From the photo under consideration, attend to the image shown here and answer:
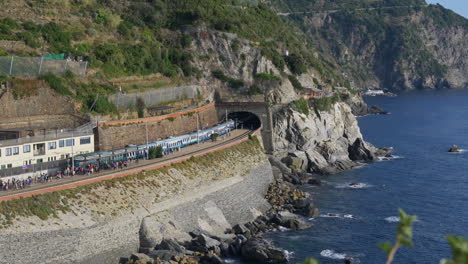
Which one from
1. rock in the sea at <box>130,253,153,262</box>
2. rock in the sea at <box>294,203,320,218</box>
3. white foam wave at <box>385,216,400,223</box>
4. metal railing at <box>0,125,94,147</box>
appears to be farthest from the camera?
rock in the sea at <box>294,203,320,218</box>

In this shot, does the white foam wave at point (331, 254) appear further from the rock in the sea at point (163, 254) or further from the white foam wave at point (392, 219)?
the rock in the sea at point (163, 254)

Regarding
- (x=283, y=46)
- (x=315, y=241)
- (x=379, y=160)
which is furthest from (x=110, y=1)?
(x=315, y=241)

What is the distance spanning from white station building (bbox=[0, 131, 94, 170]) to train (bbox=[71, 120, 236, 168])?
164 cm

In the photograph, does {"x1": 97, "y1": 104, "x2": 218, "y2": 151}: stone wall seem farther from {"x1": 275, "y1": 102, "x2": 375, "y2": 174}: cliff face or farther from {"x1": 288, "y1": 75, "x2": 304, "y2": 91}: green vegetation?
{"x1": 288, "y1": 75, "x2": 304, "y2": 91}: green vegetation

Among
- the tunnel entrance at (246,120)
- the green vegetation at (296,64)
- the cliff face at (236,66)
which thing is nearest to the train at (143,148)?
the tunnel entrance at (246,120)

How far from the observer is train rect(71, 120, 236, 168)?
64056 millimetres

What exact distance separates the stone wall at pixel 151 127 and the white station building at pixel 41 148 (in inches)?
179

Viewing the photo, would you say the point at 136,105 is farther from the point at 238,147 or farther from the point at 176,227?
the point at 176,227

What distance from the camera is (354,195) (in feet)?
255

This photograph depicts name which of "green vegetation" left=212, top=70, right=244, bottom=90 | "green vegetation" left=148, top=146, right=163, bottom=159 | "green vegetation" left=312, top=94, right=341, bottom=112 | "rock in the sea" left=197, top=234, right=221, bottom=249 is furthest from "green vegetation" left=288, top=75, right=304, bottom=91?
"rock in the sea" left=197, top=234, right=221, bottom=249

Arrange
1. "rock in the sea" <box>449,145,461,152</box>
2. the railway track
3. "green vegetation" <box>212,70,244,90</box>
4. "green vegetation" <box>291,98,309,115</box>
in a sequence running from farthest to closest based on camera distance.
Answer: "rock in the sea" <box>449,145,461,152</box>, "green vegetation" <box>212,70,244,90</box>, "green vegetation" <box>291,98,309,115</box>, the railway track

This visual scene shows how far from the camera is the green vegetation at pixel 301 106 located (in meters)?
A: 100

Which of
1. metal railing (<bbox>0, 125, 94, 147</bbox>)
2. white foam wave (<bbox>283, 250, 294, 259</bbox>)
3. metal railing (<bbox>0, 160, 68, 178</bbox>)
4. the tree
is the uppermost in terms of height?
the tree

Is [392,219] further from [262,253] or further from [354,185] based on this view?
[262,253]
